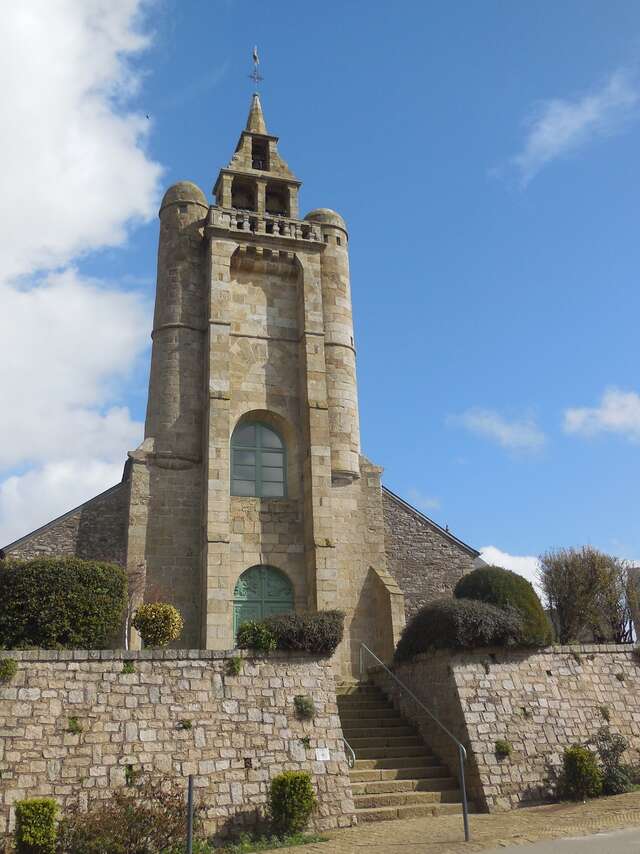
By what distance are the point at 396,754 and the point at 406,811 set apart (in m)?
1.93

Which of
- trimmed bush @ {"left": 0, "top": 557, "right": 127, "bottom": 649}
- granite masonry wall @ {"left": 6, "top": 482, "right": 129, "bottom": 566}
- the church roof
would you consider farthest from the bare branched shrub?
trimmed bush @ {"left": 0, "top": 557, "right": 127, "bottom": 649}

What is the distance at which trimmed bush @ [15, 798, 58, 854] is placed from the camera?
915cm

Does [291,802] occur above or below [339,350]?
below

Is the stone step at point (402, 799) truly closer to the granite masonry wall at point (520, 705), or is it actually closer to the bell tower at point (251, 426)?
the granite masonry wall at point (520, 705)

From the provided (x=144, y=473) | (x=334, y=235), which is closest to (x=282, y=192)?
(x=334, y=235)

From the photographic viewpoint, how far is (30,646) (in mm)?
11539

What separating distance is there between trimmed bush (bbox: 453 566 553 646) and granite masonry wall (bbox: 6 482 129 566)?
27.6ft

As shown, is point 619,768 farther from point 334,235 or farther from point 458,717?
point 334,235

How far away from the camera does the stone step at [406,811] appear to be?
11521 millimetres

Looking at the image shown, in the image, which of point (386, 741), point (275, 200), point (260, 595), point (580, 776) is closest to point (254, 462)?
point (260, 595)

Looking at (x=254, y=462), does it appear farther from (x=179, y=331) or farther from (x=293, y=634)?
(x=293, y=634)

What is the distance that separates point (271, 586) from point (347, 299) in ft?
30.5

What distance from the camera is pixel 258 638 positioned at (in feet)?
41.5

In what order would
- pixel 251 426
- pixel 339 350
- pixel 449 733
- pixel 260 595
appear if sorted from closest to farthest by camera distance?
pixel 449 733, pixel 260 595, pixel 251 426, pixel 339 350
